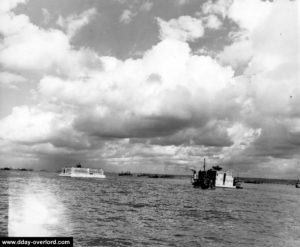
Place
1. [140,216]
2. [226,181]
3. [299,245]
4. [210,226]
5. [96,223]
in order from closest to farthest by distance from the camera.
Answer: [299,245] < [96,223] < [210,226] < [140,216] < [226,181]

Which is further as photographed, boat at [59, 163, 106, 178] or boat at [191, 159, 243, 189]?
boat at [59, 163, 106, 178]

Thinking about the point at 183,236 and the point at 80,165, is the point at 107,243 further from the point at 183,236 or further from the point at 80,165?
the point at 80,165

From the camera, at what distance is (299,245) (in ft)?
78.8

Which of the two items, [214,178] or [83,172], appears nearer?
[214,178]

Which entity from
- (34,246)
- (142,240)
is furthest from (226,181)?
(34,246)

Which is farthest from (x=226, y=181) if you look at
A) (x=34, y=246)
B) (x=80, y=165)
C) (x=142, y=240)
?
(x=34, y=246)

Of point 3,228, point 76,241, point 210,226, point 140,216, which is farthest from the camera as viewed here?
point 140,216

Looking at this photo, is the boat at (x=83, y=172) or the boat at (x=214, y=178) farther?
the boat at (x=83, y=172)

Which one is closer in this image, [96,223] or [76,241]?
[76,241]

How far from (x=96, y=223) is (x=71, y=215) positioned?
4.36 meters

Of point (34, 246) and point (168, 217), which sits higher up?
point (34, 246)

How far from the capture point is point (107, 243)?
2083cm

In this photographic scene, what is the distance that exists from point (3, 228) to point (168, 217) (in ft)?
56.7

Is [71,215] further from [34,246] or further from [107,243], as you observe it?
[34,246]
